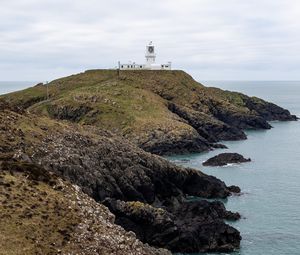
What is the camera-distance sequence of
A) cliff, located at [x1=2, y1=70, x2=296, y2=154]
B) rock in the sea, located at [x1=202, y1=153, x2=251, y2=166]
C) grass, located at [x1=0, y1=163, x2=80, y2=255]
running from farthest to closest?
1. cliff, located at [x1=2, y1=70, x2=296, y2=154]
2. rock in the sea, located at [x1=202, y1=153, x2=251, y2=166]
3. grass, located at [x1=0, y1=163, x2=80, y2=255]

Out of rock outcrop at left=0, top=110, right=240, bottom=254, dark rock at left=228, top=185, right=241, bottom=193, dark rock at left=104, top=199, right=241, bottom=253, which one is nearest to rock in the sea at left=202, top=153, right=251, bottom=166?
dark rock at left=228, top=185, right=241, bottom=193

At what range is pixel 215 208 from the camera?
74062 mm

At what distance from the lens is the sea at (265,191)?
65.1 m

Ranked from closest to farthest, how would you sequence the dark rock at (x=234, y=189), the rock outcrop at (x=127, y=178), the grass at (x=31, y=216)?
the grass at (x=31, y=216) < the rock outcrop at (x=127, y=178) < the dark rock at (x=234, y=189)

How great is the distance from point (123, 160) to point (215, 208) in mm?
15129

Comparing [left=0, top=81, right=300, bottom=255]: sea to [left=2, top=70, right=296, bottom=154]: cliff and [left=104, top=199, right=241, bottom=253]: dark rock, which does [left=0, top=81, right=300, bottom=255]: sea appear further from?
[left=2, top=70, right=296, bottom=154]: cliff

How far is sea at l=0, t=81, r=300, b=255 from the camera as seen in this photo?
214 feet

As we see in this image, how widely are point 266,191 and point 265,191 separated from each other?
0.18 meters

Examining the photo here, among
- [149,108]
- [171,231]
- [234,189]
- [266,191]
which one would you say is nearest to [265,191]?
[266,191]

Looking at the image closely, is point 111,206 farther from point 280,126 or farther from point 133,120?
point 280,126

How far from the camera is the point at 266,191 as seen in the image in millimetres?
91688

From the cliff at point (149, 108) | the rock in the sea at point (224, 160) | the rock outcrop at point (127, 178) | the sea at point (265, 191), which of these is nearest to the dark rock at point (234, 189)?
the sea at point (265, 191)

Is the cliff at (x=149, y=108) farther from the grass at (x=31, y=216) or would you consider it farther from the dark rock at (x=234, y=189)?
the grass at (x=31, y=216)

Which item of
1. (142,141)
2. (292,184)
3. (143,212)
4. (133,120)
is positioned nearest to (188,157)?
(142,141)
